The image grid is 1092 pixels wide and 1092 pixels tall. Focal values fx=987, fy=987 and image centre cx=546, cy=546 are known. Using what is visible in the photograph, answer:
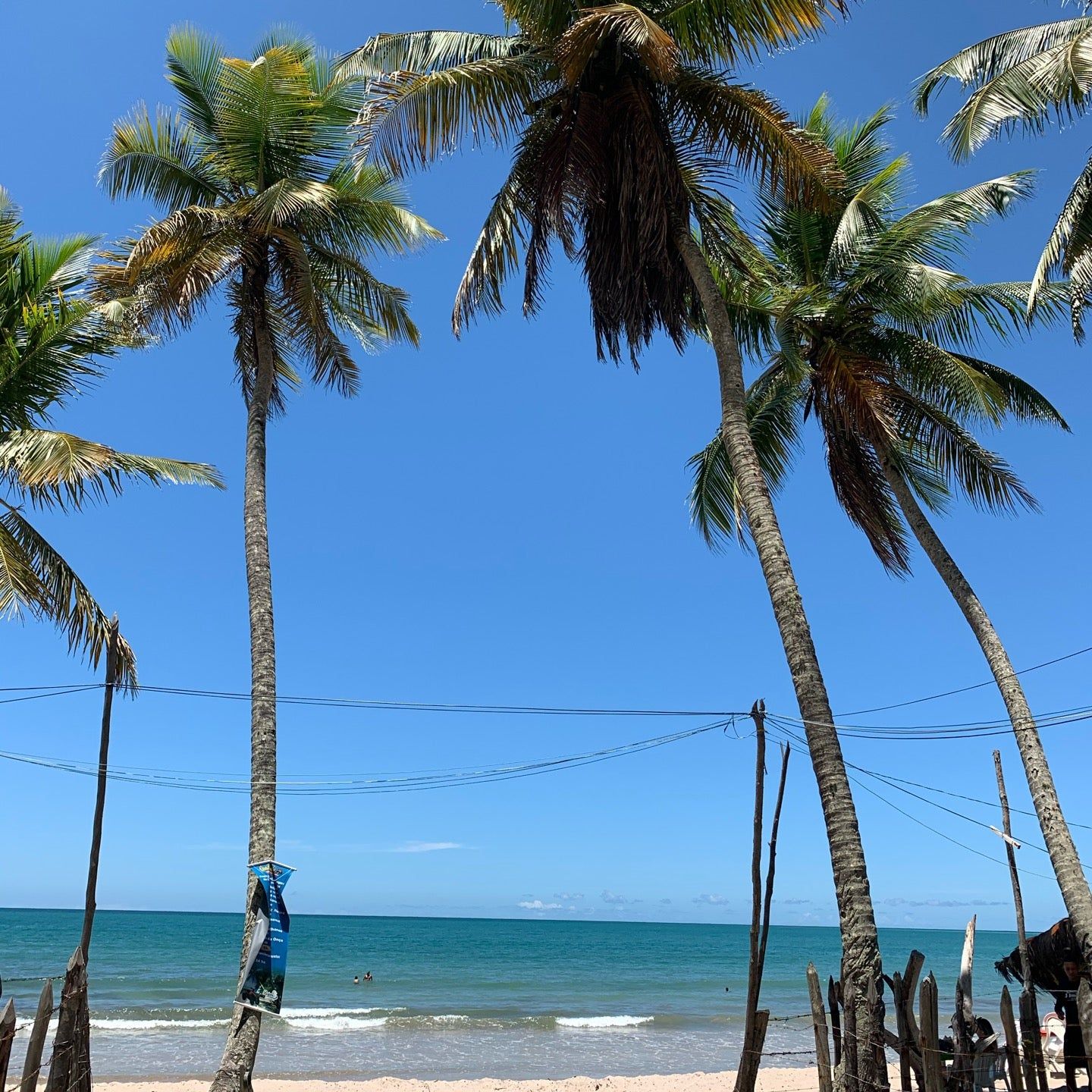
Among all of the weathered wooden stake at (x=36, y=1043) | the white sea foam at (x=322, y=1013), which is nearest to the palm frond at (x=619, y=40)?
the weathered wooden stake at (x=36, y=1043)

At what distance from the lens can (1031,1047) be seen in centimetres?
1099

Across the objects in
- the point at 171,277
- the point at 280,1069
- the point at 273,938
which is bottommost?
the point at 280,1069

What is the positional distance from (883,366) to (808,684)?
5725 mm

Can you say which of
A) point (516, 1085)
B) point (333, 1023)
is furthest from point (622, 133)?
point (333, 1023)

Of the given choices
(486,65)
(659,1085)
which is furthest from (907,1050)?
(486,65)

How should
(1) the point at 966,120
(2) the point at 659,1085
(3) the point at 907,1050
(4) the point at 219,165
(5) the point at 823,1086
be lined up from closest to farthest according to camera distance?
(3) the point at 907,1050, (5) the point at 823,1086, (1) the point at 966,120, (4) the point at 219,165, (2) the point at 659,1085

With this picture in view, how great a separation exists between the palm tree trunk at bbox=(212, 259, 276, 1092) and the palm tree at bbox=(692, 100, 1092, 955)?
6891mm

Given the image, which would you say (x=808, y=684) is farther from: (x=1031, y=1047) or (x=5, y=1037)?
(x=5, y=1037)

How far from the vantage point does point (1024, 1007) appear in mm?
11445

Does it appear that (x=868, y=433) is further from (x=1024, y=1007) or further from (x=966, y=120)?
(x=1024, y=1007)

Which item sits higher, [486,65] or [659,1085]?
[486,65]

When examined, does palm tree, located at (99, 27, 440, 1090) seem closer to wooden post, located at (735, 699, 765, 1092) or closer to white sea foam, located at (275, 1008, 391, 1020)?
wooden post, located at (735, 699, 765, 1092)

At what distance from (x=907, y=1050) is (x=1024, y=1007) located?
100 inches

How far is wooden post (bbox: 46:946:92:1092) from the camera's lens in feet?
31.0
